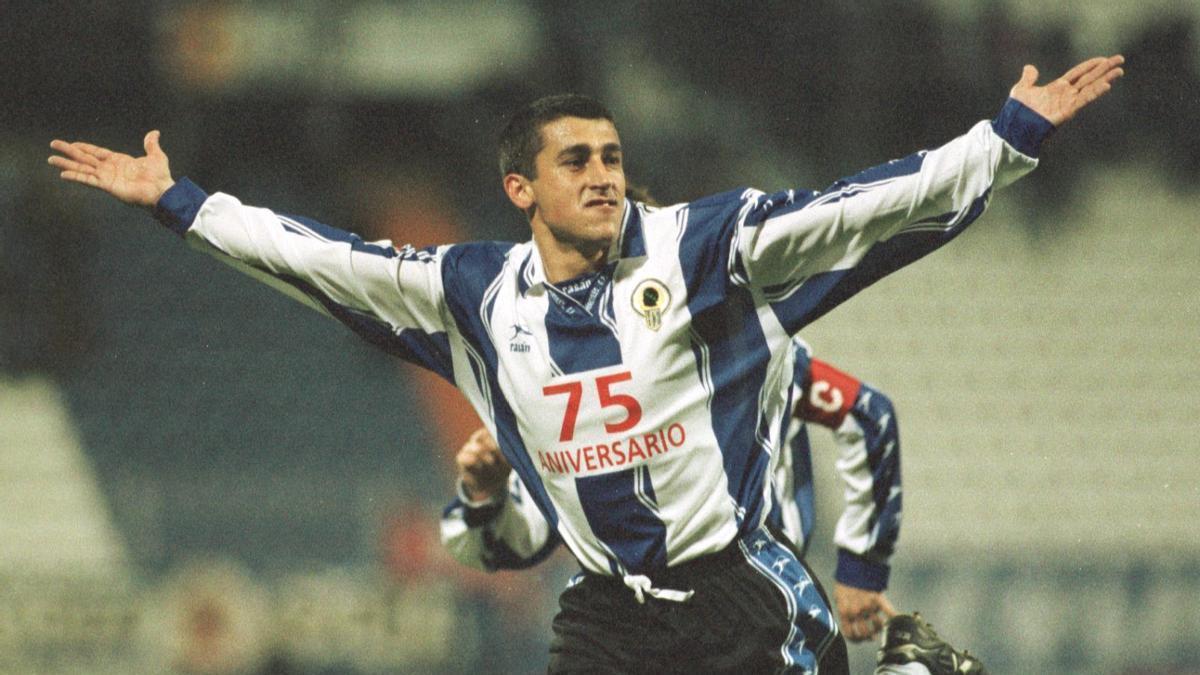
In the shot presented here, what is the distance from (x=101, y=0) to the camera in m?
12.2

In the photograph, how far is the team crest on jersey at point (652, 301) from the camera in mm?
3764

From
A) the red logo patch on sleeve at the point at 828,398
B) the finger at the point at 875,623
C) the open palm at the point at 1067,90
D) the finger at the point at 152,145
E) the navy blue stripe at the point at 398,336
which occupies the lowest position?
the finger at the point at 875,623

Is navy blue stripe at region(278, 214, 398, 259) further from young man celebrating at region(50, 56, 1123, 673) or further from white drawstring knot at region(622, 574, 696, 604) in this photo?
white drawstring knot at region(622, 574, 696, 604)

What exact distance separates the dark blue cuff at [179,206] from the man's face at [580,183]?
2.89 ft

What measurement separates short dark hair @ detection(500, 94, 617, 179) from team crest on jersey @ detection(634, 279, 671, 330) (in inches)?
19.0

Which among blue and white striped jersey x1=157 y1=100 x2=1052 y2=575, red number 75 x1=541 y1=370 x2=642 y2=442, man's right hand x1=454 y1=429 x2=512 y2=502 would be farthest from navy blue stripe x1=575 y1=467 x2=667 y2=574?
man's right hand x1=454 y1=429 x2=512 y2=502

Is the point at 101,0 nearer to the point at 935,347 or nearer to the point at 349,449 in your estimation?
the point at 349,449

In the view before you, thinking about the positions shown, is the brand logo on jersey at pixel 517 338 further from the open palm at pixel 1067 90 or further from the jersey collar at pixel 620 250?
the open palm at pixel 1067 90

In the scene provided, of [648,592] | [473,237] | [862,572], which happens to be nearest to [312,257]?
[648,592]

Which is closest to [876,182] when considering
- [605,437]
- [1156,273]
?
[605,437]

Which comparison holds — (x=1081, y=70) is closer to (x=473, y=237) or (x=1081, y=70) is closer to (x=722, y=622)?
(x=722, y=622)

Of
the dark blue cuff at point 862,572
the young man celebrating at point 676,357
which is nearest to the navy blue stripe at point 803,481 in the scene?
the dark blue cuff at point 862,572

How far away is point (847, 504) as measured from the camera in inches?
201

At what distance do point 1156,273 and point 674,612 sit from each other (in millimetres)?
9521
